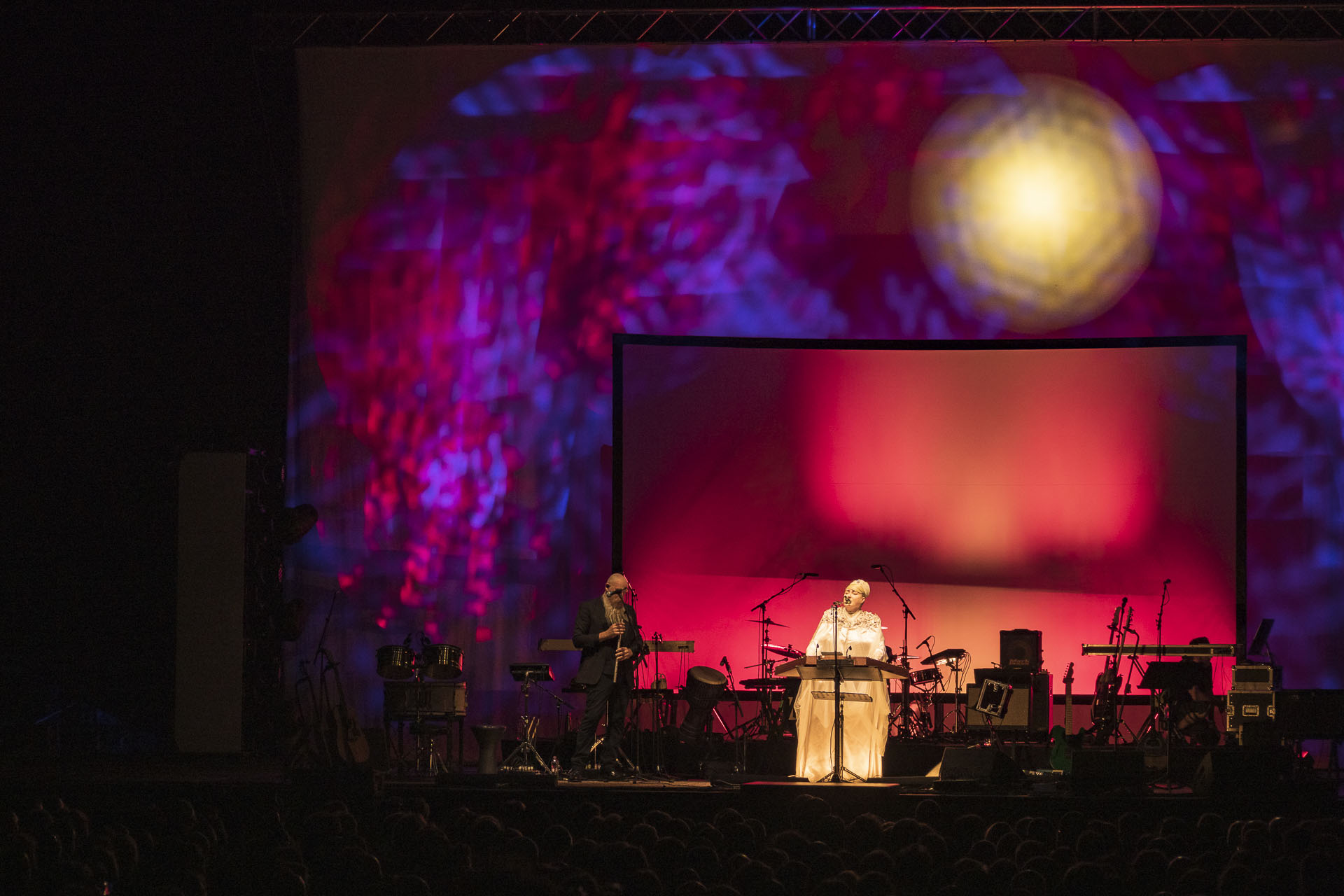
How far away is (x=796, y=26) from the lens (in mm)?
12141

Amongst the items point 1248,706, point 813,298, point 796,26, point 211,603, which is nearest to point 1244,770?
point 1248,706

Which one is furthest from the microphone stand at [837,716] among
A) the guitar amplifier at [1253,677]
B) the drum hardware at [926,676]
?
the guitar amplifier at [1253,677]

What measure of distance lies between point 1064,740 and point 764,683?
2238 millimetres

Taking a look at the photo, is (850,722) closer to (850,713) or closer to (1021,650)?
(850,713)

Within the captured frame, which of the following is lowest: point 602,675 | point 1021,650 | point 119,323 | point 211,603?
point 602,675

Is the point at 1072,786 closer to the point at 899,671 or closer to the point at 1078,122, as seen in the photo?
the point at 899,671

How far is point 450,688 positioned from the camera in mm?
10047

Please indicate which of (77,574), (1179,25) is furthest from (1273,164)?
(77,574)

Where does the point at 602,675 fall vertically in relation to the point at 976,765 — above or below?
above

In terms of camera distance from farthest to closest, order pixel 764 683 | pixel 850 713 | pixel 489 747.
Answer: pixel 764 683 → pixel 489 747 → pixel 850 713

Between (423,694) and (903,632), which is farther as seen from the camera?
(903,632)

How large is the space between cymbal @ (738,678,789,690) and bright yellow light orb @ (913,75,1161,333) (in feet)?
11.5

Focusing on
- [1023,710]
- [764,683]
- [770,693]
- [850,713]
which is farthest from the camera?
[770,693]

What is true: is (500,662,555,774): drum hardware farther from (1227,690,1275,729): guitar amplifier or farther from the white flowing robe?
(1227,690,1275,729): guitar amplifier
